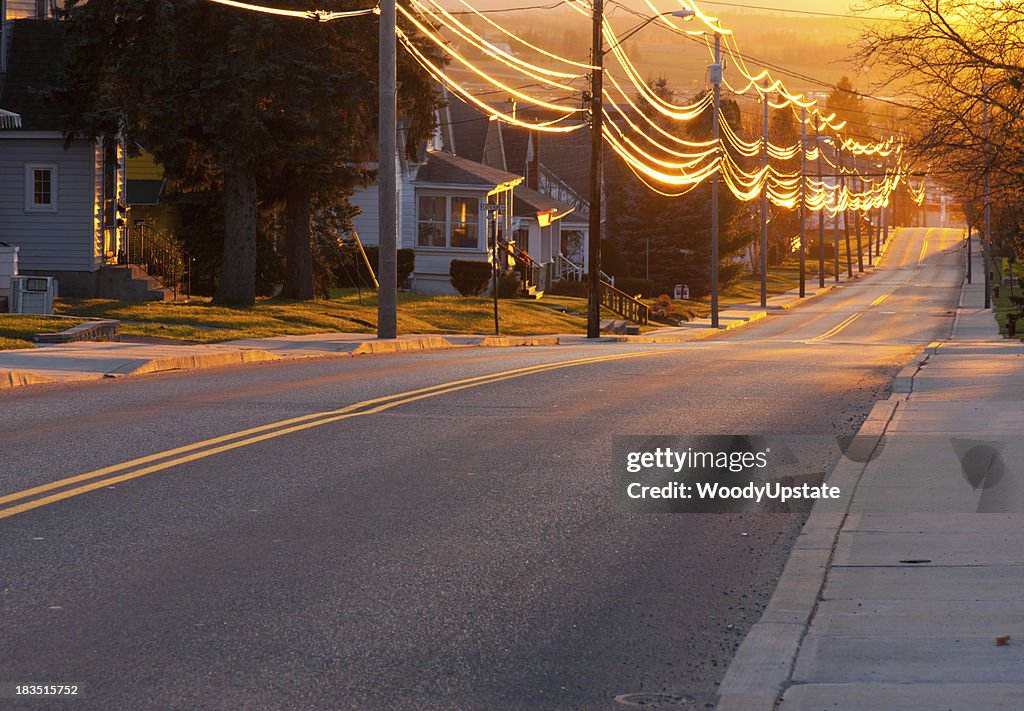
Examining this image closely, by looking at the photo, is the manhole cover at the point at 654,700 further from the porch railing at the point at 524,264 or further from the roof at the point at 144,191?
the porch railing at the point at 524,264

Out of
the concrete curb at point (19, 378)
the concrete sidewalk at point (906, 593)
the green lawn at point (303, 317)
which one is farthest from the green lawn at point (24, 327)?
the concrete sidewalk at point (906, 593)

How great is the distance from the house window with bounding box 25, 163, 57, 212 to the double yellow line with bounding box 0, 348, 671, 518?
20376mm

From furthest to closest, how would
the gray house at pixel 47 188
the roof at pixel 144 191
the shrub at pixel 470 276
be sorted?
the shrub at pixel 470 276 → the roof at pixel 144 191 → the gray house at pixel 47 188

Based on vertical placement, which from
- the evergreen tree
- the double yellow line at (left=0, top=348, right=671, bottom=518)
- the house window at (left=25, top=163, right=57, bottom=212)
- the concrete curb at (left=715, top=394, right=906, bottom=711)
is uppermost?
the evergreen tree

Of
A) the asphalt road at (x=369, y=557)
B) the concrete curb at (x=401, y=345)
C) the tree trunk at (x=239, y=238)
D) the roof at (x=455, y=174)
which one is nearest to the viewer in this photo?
the asphalt road at (x=369, y=557)

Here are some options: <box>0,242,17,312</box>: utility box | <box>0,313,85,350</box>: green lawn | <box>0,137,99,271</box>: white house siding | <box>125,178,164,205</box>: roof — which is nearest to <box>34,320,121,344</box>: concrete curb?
<box>0,313,85,350</box>: green lawn

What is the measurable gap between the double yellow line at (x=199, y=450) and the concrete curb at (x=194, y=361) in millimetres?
4814

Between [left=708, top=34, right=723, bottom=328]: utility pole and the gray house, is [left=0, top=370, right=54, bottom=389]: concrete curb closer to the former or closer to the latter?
the gray house

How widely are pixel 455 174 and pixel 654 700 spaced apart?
5138cm

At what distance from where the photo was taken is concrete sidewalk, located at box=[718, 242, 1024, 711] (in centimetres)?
566

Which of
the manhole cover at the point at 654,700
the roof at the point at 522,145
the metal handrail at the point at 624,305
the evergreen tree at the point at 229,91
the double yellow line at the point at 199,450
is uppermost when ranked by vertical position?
the roof at the point at 522,145

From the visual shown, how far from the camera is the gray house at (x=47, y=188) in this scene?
34406mm

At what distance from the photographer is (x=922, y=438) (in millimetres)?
12758

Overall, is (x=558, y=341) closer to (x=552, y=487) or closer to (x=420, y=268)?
(x=420, y=268)
